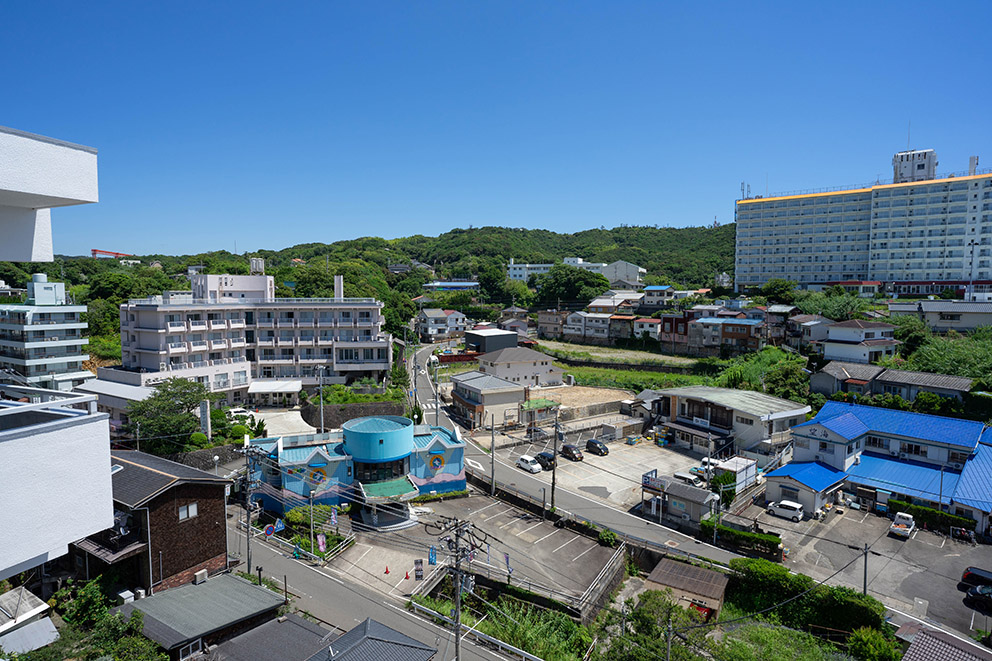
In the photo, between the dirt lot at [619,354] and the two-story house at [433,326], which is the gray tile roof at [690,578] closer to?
the dirt lot at [619,354]

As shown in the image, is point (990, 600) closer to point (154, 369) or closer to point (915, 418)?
point (915, 418)

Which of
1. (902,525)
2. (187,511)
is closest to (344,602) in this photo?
(187,511)

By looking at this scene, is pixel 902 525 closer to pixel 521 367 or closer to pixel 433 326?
pixel 521 367

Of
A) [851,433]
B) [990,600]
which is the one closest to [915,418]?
[851,433]

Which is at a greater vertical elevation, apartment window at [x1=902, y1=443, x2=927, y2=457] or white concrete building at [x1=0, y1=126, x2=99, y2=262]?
white concrete building at [x1=0, y1=126, x2=99, y2=262]

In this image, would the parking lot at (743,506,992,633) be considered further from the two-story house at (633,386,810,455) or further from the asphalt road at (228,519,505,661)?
the asphalt road at (228,519,505,661)

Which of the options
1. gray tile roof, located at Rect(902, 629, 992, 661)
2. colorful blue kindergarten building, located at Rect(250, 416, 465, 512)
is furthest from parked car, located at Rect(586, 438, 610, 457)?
gray tile roof, located at Rect(902, 629, 992, 661)
